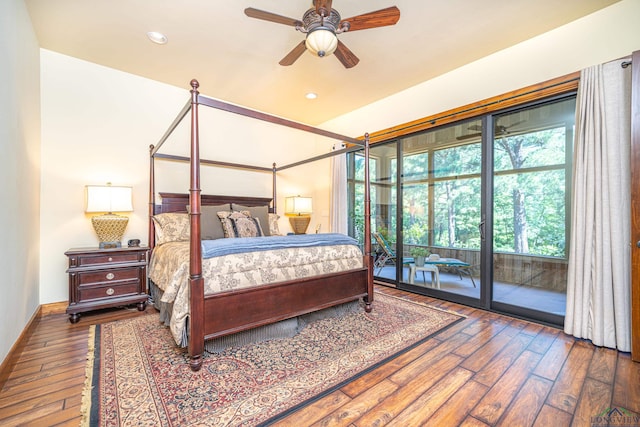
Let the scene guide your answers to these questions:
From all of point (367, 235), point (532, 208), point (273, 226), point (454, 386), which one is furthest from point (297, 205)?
point (454, 386)

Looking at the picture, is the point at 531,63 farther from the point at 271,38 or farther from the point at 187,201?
the point at 187,201

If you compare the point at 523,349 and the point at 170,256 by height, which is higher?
the point at 170,256

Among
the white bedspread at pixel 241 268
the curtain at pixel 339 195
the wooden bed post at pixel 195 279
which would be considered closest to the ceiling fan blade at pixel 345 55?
the wooden bed post at pixel 195 279

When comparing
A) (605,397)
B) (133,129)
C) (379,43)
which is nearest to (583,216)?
(605,397)

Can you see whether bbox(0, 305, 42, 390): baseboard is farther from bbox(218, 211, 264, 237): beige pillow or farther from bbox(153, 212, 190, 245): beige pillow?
bbox(218, 211, 264, 237): beige pillow

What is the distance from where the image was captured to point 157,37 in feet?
8.96

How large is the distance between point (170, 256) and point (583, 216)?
3.64m

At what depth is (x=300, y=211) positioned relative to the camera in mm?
4582

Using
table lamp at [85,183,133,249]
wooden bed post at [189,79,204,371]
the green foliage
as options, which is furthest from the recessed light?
the green foliage

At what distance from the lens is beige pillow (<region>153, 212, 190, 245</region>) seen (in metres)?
3.20

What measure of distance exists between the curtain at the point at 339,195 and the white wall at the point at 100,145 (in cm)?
160

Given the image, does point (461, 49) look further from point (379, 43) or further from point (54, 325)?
point (54, 325)

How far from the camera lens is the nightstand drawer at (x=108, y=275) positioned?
2754 mm

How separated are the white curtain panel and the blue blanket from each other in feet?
6.62
